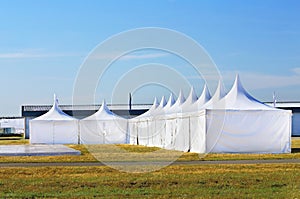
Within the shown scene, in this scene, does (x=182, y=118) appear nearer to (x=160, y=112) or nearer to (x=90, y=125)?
(x=160, y=112)

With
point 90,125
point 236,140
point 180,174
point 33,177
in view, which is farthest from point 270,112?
point 90,125

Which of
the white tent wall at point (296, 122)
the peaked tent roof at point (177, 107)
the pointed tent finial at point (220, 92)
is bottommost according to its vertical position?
the white tent wall at point (296, 122)

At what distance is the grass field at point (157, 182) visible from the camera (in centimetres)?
1276

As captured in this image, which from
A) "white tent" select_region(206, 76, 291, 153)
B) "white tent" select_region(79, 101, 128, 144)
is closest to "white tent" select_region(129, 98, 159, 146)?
"white tent" select_region(79, 101, 128, 144)

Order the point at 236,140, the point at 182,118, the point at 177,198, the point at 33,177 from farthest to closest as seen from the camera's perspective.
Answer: the point at 182,118 → the point at 236,140 → the point at 33,177 → the point at 177,198

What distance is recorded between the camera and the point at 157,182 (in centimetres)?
1483

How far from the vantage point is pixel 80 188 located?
13.8 metres

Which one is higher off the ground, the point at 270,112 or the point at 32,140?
the point at 270,112

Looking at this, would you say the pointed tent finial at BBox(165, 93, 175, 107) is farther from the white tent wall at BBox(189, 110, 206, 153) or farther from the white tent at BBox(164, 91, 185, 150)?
the white tent wall at BBox(189, 110, 206, 153)

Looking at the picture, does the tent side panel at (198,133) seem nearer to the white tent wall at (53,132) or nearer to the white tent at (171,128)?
the white tent at (171,128)

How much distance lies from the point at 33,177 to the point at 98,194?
14.2 feet

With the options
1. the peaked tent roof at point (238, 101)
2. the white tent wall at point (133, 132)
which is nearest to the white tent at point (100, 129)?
the white tent wall at point (133, 132)

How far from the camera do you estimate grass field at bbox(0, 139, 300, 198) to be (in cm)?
1276

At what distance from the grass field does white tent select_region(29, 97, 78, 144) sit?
28362mm
